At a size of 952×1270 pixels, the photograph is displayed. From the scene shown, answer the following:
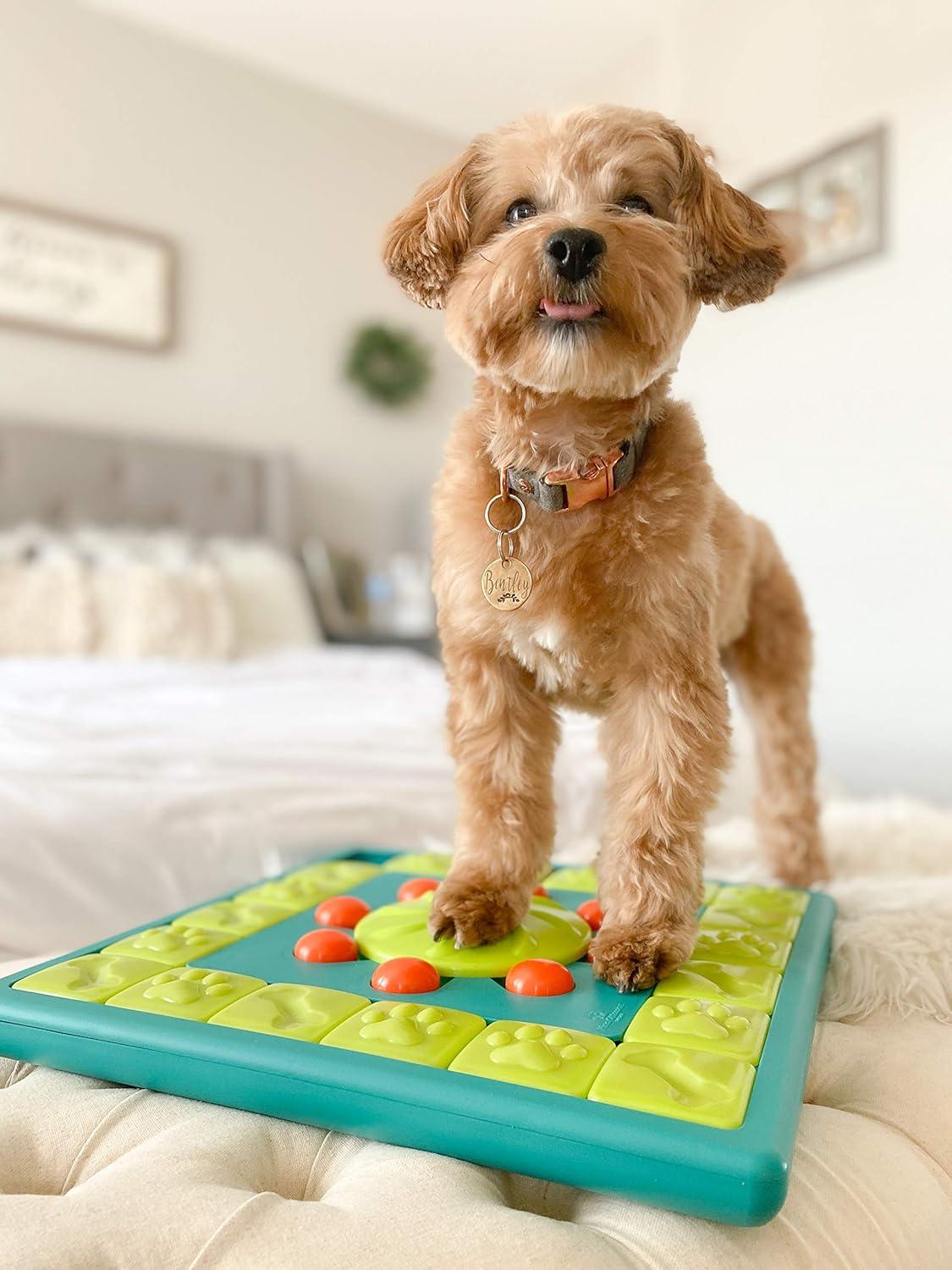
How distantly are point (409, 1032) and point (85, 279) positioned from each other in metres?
3.51

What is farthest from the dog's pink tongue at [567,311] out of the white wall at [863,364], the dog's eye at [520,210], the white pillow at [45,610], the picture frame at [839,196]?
the white pillow at [45,610]

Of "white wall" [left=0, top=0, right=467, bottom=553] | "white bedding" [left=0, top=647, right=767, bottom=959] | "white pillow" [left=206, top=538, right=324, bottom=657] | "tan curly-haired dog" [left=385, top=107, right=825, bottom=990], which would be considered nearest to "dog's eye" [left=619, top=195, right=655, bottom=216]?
"tan curly-haired dog" [left=385, top=107, right=825, bottom=990]

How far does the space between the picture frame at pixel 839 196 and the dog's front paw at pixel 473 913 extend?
1.66 meters

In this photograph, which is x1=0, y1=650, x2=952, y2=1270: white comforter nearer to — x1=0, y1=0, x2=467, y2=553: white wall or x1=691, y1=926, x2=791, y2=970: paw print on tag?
x1=691, y1=926, x2=791, y2=970: paw print on tag

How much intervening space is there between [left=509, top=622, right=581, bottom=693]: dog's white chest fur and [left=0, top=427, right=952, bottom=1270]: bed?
182 mm

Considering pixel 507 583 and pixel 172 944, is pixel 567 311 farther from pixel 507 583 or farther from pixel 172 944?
pixel 172 944

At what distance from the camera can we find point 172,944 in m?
0.86

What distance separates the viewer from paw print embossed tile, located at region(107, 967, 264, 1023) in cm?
72

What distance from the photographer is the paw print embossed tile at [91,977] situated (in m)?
0.75

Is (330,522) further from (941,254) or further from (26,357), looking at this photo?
(941,254)

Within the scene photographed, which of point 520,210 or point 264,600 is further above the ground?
point 520,210

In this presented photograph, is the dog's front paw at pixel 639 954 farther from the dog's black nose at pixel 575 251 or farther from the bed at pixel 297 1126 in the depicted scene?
the dog's black nose at pixel 575 251

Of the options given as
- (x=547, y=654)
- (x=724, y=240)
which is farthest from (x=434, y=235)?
(x=547, y=654)

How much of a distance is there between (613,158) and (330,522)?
3588 millimetres
